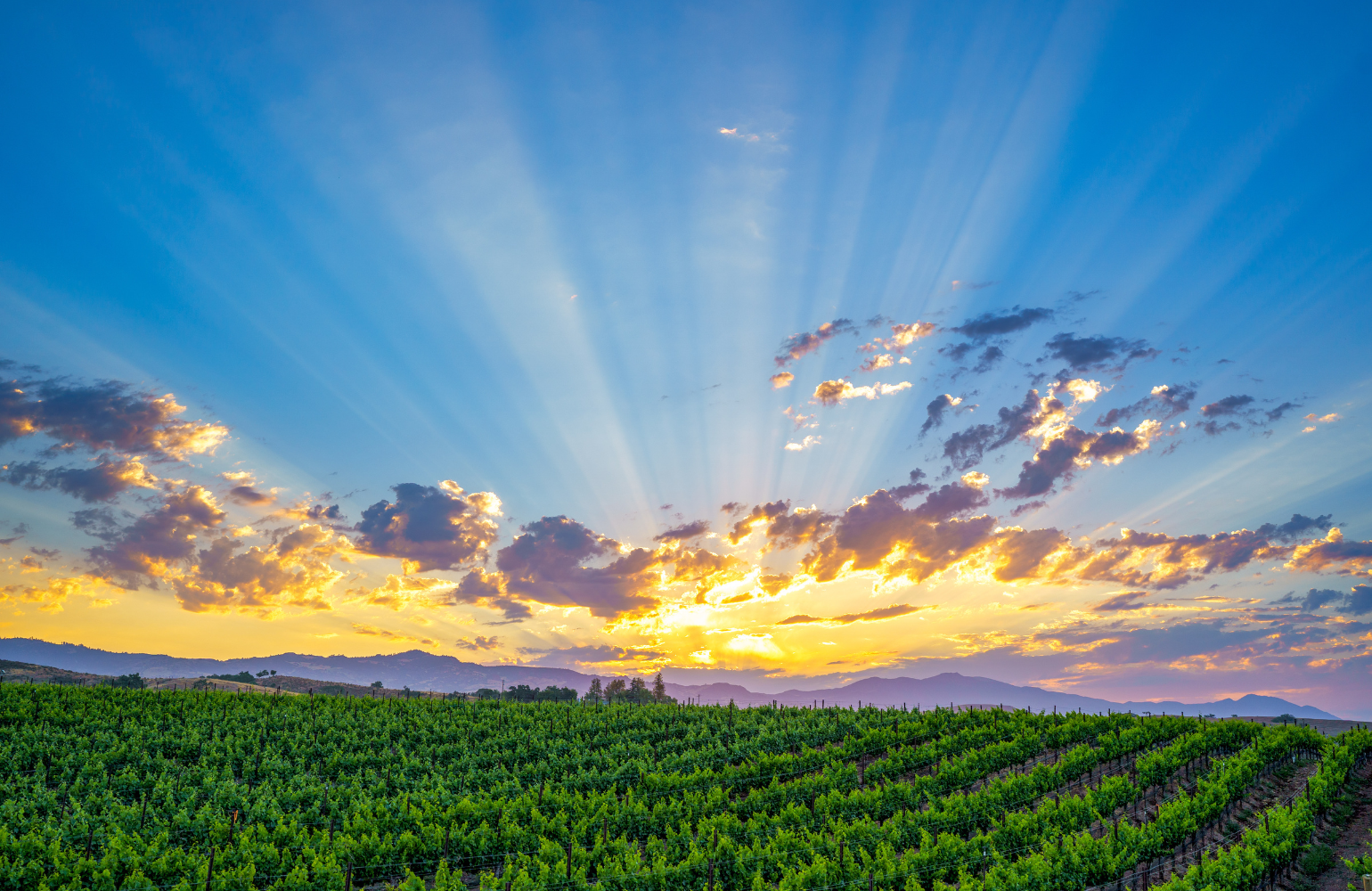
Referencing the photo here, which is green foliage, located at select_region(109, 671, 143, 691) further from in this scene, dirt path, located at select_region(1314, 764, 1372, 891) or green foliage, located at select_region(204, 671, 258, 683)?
dirt path, located at select_region(1314, 764, 1372, 891)

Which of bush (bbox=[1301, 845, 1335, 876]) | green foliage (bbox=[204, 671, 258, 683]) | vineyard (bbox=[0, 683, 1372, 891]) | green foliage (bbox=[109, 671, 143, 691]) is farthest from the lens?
green foliage (bbox=[204, 671, 258, 683])

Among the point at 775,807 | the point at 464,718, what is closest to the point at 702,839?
the point at 775,807

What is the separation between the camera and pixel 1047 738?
143 feet

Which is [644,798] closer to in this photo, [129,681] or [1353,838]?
[1353,838]

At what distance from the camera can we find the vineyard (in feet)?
79.2

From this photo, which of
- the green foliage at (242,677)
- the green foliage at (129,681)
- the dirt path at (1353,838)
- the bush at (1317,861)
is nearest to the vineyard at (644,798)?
the bush at (1317,861)

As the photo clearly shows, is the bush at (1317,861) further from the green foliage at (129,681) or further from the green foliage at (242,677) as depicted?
the green foliage at (242,677)

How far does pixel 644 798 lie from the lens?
114ft

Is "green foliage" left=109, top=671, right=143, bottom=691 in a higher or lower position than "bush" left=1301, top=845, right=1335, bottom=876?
higher

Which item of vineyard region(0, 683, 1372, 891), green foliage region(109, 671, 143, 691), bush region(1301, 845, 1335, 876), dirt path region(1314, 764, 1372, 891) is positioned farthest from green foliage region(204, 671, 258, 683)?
dirt path region(1314, 764, 1372, 891)

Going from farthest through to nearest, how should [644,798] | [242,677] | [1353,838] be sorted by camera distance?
1. [242,677]
2. [644,798]
3. [1353,838]

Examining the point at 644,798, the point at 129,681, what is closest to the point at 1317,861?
the point at 644,798

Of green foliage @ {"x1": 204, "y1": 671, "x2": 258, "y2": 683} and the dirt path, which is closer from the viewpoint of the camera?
the dirt path

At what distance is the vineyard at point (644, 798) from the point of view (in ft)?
79.2
